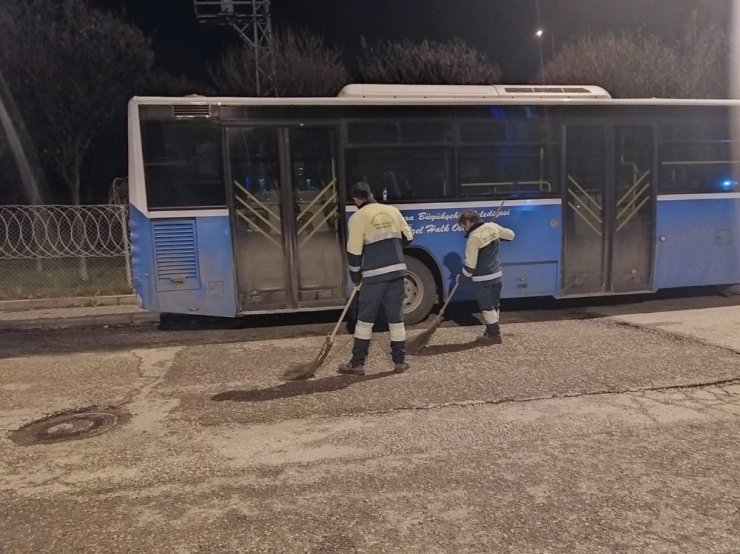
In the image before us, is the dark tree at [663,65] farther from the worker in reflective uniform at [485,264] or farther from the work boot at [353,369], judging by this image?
the work boot at [353,369]

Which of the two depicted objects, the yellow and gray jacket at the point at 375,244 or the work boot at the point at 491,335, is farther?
the work boot at the point at 491,335

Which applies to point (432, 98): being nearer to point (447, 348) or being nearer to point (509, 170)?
point (509, 170)

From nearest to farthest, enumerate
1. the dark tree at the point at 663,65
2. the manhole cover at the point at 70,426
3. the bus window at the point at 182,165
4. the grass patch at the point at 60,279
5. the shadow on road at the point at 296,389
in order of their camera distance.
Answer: the manhole cover at the point at 70,426 → the shadow on road at the point at 296,389 → the bus window at the point at 182,165 → the grass patch at the point at 60,279 → the dark tree at the point at 663,65

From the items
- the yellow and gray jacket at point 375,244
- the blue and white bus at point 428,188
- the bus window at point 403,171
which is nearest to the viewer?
the yellow and gray jacket at point 375,244

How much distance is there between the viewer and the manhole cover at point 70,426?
16.2 ft

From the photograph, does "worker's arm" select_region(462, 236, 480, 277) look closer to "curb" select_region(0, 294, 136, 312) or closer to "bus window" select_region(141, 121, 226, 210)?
"bus window" select_region(141, 121, 226, 210)

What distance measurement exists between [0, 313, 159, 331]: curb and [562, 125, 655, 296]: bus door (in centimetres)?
665

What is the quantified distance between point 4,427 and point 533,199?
701 cm

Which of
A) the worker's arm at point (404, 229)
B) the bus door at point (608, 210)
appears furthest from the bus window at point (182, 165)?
the bus door at point (608, 210)

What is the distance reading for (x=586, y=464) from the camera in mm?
4180

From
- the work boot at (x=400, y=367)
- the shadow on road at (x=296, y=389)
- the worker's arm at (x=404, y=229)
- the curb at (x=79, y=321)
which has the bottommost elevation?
the curb at (x=79, y=321)

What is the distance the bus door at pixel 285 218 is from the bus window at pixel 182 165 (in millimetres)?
223

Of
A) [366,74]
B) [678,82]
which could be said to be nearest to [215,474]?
[678,82]

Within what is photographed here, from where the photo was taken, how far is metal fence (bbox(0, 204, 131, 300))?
11.6 metres
